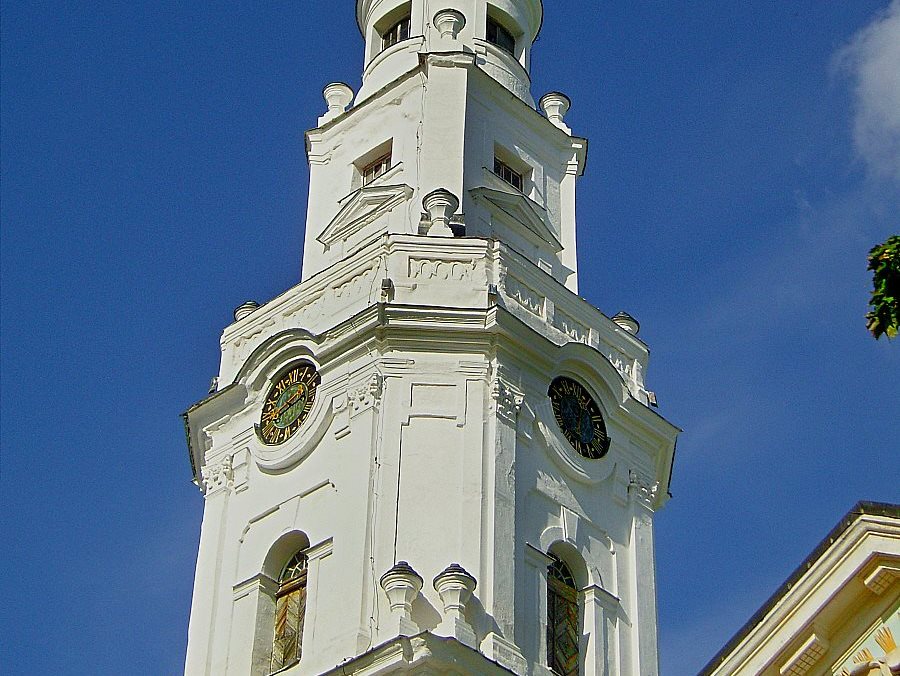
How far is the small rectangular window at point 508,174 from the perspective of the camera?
36.1 metres

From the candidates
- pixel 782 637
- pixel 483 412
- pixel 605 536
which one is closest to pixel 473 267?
pixel 483 412

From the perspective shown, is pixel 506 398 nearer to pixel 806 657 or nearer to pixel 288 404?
pixel 288 404

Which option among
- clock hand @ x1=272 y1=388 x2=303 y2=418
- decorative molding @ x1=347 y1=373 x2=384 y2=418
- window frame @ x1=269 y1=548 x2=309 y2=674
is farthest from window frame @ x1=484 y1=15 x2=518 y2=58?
window frame @ x1=269 y1=548 x2=309 y2=674

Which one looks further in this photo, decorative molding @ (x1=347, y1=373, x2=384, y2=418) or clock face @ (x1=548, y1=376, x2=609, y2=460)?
clock face @ (x1=548, y1=376, x2=609, y2=460)

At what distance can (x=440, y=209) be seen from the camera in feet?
108

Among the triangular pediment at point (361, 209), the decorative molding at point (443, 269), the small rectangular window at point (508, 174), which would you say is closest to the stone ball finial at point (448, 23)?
the small rectangular window at point (508, 174)

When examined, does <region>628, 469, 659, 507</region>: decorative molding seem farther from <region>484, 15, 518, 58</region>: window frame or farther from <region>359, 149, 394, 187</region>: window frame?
<region>484, 15, 518, 58</region>: window frame

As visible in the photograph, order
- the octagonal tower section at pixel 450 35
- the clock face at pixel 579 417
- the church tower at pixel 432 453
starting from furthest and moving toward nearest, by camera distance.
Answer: the octagonal tower section at pixel 450 35
the clock face at pixel 579 417
the church tower at pixel 432 453

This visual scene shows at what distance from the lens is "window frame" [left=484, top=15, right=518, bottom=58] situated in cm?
3878

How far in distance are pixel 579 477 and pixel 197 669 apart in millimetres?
6561

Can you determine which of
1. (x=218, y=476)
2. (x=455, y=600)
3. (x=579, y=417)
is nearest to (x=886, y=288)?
(x=455, y=600)

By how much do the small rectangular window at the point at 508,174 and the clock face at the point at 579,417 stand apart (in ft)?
17.9

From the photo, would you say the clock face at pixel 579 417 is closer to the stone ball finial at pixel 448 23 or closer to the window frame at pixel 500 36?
the stone ball finial at pixel 448 23

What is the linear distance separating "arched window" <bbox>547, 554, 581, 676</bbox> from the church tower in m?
0.04
